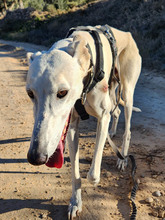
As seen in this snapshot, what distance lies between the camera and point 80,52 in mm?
1986

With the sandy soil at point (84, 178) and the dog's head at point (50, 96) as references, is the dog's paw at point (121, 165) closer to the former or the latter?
the sandy soil at point (84, 178)

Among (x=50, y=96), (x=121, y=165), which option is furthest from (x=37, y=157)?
(x=121, y=165)

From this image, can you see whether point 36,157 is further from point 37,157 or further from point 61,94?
point 61,94

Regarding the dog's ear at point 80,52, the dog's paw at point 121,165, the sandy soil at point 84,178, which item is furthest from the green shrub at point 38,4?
the dog's ear at point 80,52

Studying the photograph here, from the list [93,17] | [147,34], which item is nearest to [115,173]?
[147,34]

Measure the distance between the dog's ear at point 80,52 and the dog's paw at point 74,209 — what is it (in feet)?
4.46

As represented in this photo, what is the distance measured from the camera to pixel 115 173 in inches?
127

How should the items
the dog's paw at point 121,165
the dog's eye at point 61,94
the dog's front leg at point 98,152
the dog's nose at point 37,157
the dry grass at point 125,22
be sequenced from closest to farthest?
the dog's nose at point 37,157 → the dog's eye at point 61,94 → the dog's front leg at point 98,152 → the dog's paw at point 121,165 → the dry grass at point 125,22

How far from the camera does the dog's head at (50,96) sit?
5.42 feet

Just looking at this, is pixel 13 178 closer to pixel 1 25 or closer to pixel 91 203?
pixel 91 203

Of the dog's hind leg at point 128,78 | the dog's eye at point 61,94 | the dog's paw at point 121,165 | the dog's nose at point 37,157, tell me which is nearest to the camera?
the dog's nose at point 37,157

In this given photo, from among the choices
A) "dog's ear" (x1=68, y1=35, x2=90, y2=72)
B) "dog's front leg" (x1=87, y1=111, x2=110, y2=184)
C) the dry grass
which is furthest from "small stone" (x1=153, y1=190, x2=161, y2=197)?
the dry grass

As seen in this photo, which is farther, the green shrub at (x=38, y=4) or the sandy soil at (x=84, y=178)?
the green shrub at (x=38, y=4)

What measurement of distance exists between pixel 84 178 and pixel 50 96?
1.68 m
